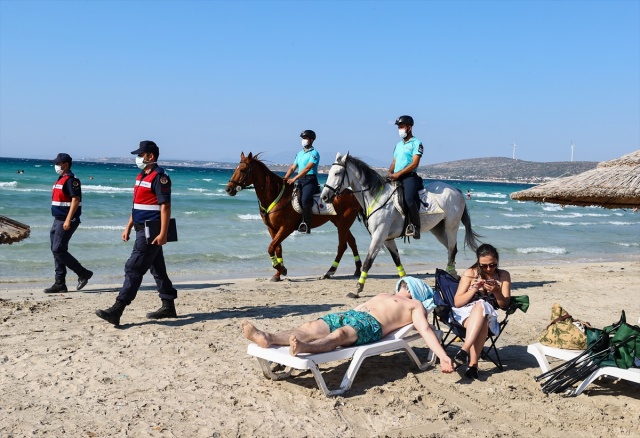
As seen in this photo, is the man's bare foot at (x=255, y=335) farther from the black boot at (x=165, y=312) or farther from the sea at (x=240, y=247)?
the sea at (x=240, y=247)

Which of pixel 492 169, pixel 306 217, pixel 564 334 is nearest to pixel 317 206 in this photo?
pixel 306 217

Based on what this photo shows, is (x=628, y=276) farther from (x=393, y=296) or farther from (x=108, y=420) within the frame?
(x=108, y=420)

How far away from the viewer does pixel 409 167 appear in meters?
9.91

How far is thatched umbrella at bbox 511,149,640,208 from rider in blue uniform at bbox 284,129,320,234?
448 cm

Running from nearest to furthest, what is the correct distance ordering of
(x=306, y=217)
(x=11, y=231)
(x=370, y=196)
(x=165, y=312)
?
1. (x=165, y=312)
2. (x=11, y=231)
3. (x=370, y=196)
4. (x=306, y=217)

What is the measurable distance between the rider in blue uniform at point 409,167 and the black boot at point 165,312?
382 cm

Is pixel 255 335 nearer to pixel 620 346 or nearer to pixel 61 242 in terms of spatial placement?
pixel 620 346

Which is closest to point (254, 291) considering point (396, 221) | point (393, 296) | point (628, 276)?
point (396, 221)

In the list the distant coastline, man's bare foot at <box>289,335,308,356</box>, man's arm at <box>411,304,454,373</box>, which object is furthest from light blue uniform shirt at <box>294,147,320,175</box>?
the distant coastline

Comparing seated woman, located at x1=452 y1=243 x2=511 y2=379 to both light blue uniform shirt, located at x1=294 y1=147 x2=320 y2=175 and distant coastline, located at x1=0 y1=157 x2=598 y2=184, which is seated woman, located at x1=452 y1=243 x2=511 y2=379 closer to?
light blue uniform shirt, located at x1=294 y1=147 x2=320 y2=175

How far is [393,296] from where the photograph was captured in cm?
620

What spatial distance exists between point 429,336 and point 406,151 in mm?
4536

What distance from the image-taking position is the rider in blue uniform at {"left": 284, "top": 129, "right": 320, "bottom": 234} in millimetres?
11641

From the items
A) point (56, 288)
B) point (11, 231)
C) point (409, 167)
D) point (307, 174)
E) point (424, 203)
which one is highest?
point (409, 167)
